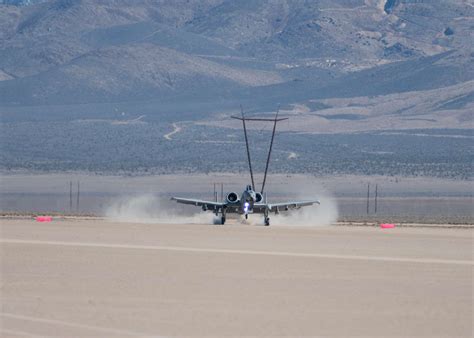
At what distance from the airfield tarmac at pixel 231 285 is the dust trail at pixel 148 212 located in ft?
45.6

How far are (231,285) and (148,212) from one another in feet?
121

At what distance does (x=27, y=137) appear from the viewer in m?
196

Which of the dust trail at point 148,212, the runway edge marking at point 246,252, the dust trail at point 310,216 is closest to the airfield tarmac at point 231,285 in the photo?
the runway edge marking at point 246,252

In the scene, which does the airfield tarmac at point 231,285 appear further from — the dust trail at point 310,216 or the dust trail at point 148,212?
the dust trail at point 148,212

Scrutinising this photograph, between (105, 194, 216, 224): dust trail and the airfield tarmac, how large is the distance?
13901 millimetres

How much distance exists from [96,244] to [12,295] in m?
10.8

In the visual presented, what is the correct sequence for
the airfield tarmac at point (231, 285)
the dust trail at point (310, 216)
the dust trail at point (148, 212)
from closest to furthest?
the airfield tarmac at point (231, 285) < the dust trail at point (310, 216) < the dust trail at point (148, 212)

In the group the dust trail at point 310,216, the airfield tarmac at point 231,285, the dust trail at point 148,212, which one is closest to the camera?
the airfield tarmac at point 231,285

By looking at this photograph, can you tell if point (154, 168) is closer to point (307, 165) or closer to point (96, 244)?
point (307, 165)

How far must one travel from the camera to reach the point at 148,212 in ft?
221

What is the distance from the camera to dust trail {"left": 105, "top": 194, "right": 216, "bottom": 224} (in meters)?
58.5

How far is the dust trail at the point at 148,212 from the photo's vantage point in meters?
58.5

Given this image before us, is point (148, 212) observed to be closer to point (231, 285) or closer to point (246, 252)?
point (246, 252)

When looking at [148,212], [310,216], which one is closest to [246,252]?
[310,216]
